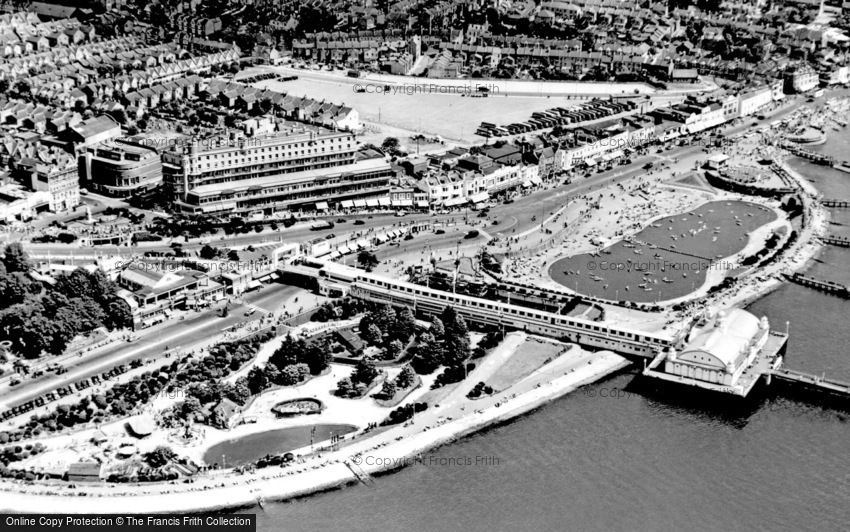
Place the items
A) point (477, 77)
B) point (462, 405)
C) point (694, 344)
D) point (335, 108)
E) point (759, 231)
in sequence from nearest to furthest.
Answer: point (462, 405), point (694, 344), point (759, 231), point (335, 108), point (477, 77)

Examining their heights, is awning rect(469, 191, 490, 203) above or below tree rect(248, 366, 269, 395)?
above

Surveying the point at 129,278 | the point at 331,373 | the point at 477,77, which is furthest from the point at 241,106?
the point at 331,373

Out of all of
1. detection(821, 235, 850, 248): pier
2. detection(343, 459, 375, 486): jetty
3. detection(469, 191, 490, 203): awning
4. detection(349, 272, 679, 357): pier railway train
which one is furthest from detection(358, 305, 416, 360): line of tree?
detection(821, 235, 850, 248): pier

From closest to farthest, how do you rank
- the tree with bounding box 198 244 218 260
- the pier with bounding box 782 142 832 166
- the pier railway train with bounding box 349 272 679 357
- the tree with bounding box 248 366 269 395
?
the tree with bounding box 248 366 269 395, the pier railway train with bounding box 349 272 679 357, the tree with bounding box 198 244 218 260, the pier with bounding box 782 142 832 166

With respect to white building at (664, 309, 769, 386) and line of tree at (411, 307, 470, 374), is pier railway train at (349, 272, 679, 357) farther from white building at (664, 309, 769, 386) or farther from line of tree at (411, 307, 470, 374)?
line of tree at (411, 307, 470, 374)

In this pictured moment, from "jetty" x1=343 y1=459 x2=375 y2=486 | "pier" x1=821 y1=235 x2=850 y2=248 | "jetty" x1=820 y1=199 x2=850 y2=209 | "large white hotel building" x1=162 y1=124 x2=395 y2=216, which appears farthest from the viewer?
"jetty" x1=820 y1=199 x2=850 y2=209

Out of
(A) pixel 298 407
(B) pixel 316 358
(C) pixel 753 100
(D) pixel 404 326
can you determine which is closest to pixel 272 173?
(D) pixel 404 326

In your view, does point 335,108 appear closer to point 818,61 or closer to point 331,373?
point 331,373
